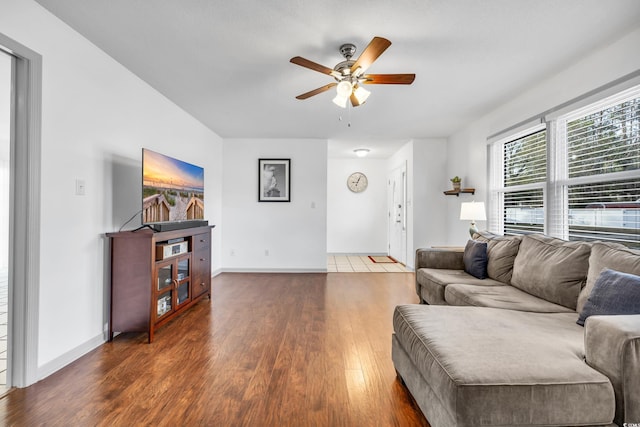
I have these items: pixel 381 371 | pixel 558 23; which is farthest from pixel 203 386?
pixel 558 23

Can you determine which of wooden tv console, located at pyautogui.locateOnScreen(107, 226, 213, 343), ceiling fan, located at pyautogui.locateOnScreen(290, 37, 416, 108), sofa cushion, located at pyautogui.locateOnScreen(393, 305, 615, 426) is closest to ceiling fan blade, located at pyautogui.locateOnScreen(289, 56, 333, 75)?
ceiling fan, located at pyautogui.locateOnScreen(290, 37, 416, 108)

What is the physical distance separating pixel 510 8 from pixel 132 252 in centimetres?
322

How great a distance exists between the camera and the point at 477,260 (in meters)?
3.13

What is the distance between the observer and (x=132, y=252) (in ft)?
8.39

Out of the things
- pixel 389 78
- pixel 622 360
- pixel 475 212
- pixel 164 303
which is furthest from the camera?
pixel 475 212

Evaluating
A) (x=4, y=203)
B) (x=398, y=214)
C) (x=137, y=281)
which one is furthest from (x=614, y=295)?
(x=4, y=203)

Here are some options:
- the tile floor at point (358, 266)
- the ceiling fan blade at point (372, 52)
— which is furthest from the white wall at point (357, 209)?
the ceiling fan blade at point (372, 52)

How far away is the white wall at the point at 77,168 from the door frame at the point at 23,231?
75mm

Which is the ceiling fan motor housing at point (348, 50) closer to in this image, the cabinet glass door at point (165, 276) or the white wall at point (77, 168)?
the white wall at point (77, 168)

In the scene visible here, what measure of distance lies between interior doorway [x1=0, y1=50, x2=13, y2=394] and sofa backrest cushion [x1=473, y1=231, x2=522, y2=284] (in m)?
3.64

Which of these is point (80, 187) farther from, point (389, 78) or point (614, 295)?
point (614, 295)

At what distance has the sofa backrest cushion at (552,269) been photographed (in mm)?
2143

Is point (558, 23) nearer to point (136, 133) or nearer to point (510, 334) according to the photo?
point (510, 334)

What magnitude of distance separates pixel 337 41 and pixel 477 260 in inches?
94.5
